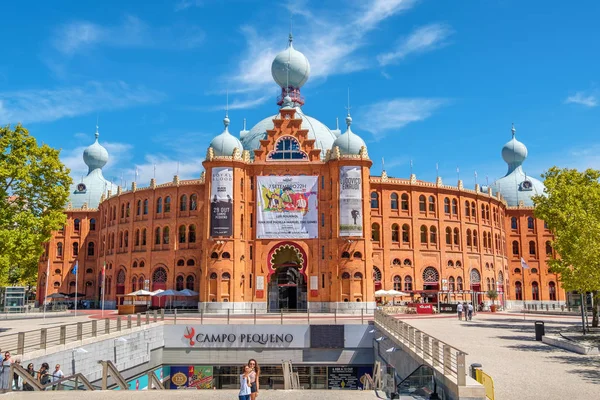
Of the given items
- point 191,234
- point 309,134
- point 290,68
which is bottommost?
point 191,234

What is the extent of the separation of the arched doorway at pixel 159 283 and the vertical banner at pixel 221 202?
10.8 meters

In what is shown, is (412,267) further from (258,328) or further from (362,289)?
(258,328)

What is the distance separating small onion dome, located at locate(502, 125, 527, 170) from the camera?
8475 centimetres

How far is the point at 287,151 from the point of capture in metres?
58.0

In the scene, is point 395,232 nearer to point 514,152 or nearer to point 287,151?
point 287,151

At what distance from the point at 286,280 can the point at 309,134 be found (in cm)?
2091

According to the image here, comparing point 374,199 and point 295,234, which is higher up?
point 374,199

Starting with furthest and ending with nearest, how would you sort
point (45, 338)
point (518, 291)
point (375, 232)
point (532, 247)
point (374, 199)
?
point (532, 247)
point (518, 291)
point (374, 199)
point (375, 232)
point (45, 338)

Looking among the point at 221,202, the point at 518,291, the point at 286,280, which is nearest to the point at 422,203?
the point at 286,280

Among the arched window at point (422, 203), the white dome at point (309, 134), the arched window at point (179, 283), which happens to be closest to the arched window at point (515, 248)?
the arched window at point (422, 203)

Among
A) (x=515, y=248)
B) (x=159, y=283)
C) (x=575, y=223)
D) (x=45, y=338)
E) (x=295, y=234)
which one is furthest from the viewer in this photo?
(x=515, y=248)

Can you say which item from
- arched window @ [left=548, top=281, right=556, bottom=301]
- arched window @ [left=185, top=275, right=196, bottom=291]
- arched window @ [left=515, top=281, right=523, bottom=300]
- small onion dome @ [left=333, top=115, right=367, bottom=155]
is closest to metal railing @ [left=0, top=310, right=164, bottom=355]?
arched window @ [left=185, top=275, right=196, bottom=291]

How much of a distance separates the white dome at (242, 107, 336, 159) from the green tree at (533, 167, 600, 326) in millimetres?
31169

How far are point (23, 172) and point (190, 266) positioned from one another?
2689 cm
